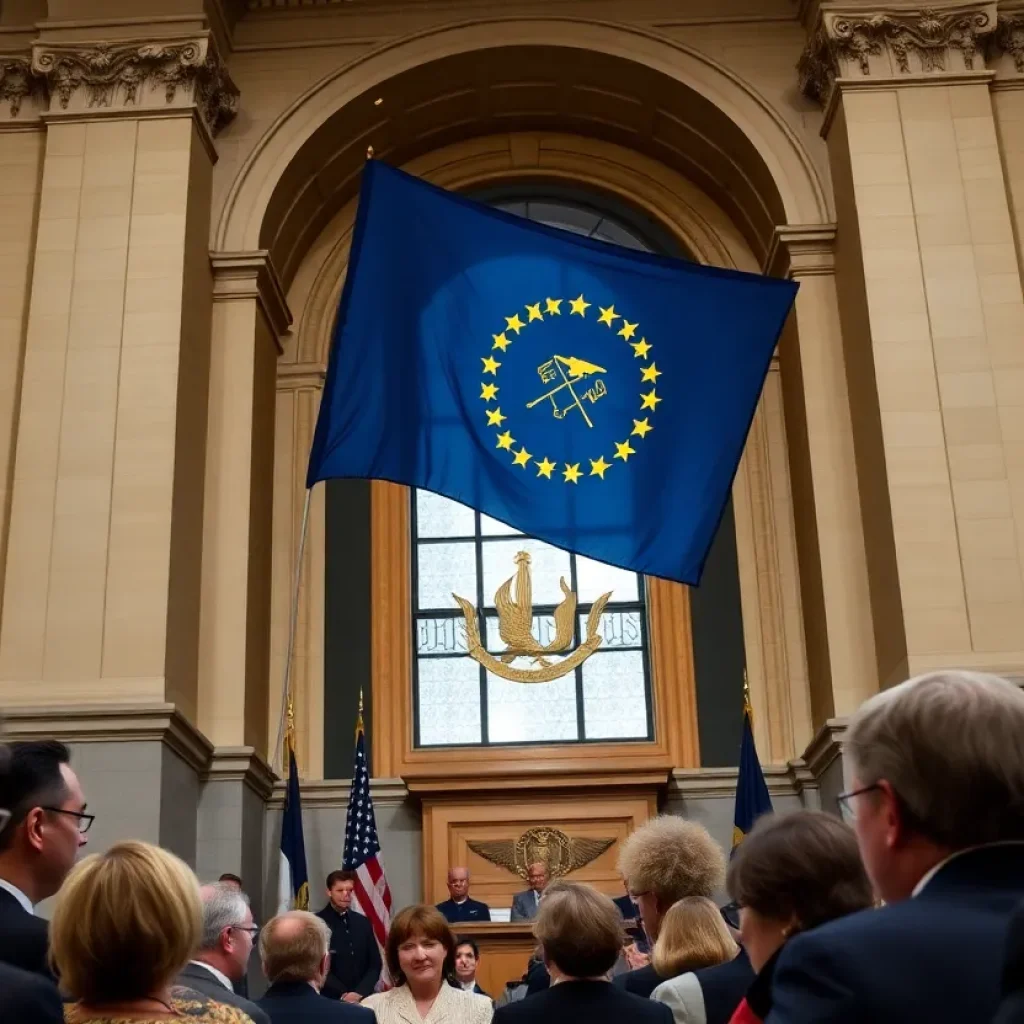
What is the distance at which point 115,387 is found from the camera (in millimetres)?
9922

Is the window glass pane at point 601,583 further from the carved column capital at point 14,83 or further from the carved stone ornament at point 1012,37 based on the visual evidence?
the carved column capital at point 14,83

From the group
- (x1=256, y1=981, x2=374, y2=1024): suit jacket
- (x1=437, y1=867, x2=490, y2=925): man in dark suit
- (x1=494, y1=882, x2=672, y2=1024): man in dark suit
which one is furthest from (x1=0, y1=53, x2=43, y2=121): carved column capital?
(x1=494, y1=882, x2=672, y2=1024): man in dark suit

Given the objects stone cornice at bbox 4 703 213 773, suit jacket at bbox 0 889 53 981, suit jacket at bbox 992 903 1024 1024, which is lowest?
suit jacket at bbox 992 903 1024 1024

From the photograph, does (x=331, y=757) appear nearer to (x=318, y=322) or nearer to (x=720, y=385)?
(x=318, y=322)

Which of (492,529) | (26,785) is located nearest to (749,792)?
(492,529)

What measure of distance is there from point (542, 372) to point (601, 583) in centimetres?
461

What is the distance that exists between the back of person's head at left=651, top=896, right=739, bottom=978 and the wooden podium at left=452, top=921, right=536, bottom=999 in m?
6.40

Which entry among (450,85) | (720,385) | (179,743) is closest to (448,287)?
(720,385)

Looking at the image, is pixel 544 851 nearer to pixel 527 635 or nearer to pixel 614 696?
pixel 614 696

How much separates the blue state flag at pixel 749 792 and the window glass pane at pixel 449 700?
Answer: 7.55 feet

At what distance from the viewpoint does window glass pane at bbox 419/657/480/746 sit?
36.8ft

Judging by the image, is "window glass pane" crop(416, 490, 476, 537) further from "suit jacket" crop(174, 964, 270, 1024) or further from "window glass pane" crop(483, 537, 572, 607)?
"suit jacket" crop(174, 964, 270, 1024)

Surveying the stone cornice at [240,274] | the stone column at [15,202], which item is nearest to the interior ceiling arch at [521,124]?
the stone cornice at [240,274]

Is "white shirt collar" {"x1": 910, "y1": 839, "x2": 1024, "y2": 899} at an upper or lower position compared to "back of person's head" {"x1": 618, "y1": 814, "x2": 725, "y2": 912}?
lower
